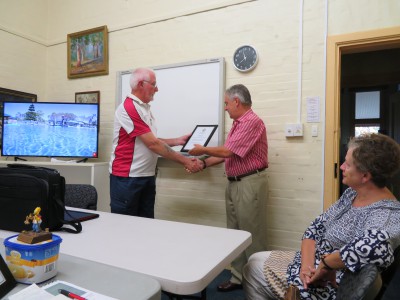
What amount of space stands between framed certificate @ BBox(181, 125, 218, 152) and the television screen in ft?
3.58

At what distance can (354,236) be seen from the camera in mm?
1230

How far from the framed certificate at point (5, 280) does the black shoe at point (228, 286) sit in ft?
5.86

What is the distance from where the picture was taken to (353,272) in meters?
1.03

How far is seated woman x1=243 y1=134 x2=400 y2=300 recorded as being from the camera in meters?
1.04

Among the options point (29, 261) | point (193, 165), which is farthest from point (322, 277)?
point (193, 165)

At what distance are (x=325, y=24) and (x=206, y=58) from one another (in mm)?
1043

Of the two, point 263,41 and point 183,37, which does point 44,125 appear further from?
point 263,41

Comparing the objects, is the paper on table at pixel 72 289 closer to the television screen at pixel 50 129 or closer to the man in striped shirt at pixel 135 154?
the man in striped shirt at pixel 135 154

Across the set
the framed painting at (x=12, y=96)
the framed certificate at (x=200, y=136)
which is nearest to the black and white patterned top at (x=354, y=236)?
the framed certificate at (x=200, y=136)

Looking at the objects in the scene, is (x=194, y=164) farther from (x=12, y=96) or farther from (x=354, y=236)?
(x=12, y=96)

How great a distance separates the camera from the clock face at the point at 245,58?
8.53 feet

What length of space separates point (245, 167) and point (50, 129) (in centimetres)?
211

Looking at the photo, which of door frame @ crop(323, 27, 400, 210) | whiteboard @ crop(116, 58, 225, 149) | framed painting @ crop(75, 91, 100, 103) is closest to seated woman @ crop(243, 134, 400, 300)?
door frame @ crop(323, 27, 400, 210)

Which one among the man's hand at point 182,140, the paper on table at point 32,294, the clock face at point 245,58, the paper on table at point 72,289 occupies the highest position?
the clock face at point 245,58
